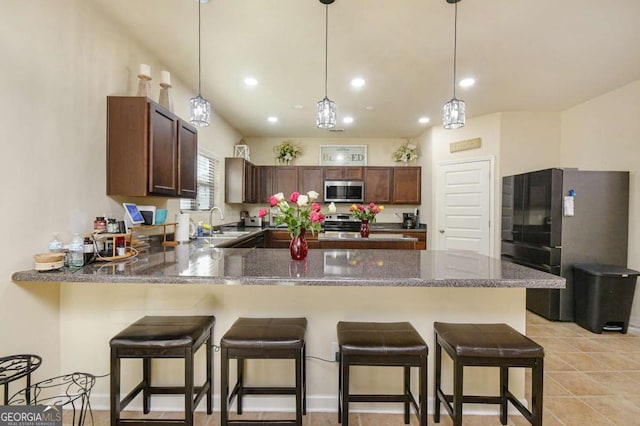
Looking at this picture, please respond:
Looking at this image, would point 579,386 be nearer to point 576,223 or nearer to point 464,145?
point 576,223

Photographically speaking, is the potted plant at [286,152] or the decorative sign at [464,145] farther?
the potted plant at [286,152]

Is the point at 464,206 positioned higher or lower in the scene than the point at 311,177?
lower

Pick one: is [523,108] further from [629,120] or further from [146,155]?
[146,155]

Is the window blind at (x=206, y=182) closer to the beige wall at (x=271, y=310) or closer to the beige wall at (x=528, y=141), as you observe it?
the beige wall at (x=271, y=310)

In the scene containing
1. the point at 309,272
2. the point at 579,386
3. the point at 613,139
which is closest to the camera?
the point at 309,272

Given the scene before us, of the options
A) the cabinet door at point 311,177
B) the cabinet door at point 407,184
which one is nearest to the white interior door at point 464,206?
the cabinet door at point 407,184

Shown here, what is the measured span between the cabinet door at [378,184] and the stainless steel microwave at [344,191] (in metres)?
0.12

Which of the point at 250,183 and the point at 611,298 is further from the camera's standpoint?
the point at 250,183

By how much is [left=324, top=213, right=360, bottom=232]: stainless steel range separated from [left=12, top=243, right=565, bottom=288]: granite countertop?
374 centimetres

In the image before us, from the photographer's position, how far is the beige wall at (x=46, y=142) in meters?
1.59

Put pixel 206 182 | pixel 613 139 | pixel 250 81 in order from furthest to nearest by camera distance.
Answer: pixel 206 182
pixel 613 139
pixel 250 81

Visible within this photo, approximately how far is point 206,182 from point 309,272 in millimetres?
3210

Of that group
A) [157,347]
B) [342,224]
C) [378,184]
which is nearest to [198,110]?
[157,347]

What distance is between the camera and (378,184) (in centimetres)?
577
